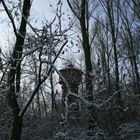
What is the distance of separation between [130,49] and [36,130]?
10668 millimetres

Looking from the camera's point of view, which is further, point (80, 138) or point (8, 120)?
point (8, 120)

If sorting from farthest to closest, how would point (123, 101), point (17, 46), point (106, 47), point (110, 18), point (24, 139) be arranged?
1. point (106, 47)
2. point (110, 18)
3. point (24, 139)
4. point (123, 101)
5. point (17, 46)

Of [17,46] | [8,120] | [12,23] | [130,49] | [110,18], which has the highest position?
[110,18]

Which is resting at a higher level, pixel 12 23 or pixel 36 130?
pixel 12 23

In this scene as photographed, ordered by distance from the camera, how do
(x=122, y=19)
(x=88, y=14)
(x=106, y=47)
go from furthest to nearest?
(x=106, y=47) → (x=122, y=19) → (x=88, y=14)

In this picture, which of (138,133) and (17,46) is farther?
(138,133)

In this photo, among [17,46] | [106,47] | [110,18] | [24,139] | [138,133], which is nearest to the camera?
[17,46]

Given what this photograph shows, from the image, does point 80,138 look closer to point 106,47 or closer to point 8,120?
point 8,120

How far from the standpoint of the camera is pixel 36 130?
44.0 ft

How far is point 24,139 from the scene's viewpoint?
500 inches

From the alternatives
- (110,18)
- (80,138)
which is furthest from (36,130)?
(110,18)

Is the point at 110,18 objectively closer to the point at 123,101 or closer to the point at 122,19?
the point at 122,19

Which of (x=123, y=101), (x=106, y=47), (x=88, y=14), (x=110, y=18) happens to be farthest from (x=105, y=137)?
(x=106, y=47)

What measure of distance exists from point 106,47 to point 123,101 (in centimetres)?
1631
